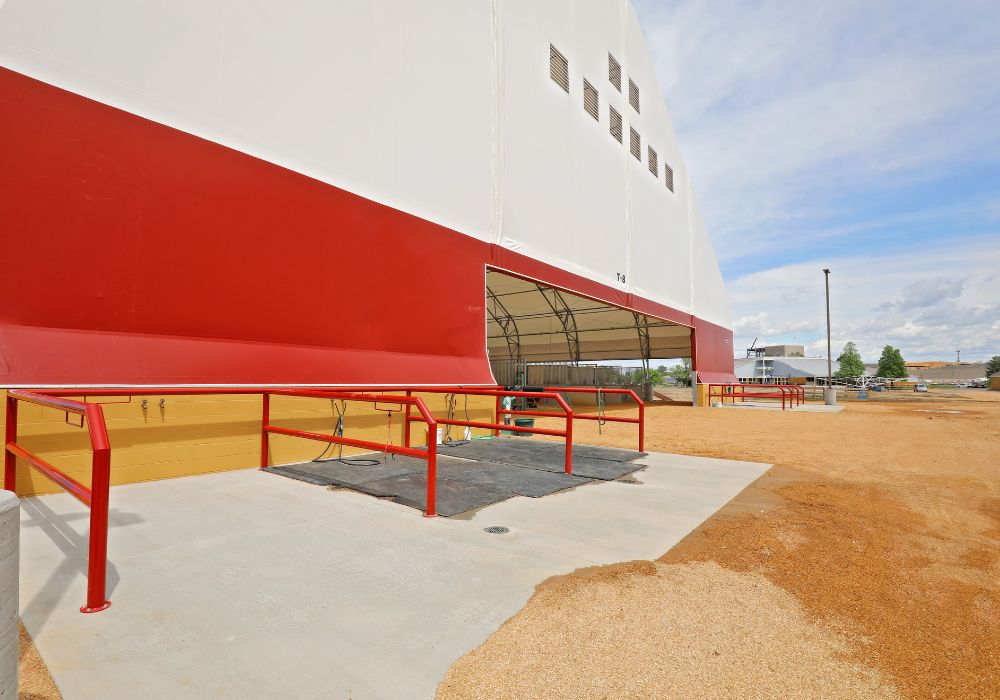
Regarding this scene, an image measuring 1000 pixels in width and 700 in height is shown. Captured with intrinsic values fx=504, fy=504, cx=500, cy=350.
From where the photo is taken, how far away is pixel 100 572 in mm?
2912

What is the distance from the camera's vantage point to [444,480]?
6.68 m

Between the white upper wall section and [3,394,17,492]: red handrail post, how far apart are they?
3.35 meters

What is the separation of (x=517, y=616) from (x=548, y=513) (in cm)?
238

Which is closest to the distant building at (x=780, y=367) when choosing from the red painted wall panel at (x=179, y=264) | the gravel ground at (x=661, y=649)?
the red painted wall panel at (x=179, y=264)

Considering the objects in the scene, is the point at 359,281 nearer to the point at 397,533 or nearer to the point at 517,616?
the point at 397,533

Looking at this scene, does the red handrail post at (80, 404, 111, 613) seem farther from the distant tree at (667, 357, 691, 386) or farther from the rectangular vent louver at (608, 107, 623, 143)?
the distant tree at (667, 357, 691, 386)

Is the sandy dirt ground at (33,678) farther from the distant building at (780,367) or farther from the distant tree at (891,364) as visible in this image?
the distant tree at (891,364)

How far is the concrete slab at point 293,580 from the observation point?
232cm

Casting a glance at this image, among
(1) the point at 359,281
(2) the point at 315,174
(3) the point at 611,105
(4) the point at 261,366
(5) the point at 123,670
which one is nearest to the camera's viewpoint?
(5) the point at 123,670

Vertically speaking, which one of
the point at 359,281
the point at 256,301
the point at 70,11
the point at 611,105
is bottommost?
the point at 256,301

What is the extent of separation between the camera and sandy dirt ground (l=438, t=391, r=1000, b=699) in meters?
2.30

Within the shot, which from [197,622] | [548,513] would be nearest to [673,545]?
[548,513]

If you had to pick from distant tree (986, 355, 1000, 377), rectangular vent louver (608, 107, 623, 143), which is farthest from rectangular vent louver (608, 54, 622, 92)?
distant tree (986, 355, 1000, 377)

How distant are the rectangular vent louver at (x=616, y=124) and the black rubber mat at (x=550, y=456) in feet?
35.5
